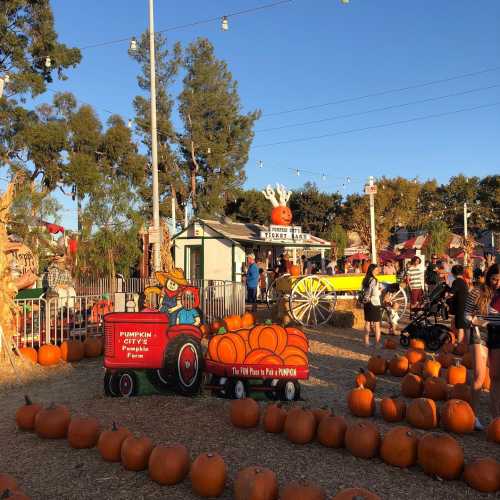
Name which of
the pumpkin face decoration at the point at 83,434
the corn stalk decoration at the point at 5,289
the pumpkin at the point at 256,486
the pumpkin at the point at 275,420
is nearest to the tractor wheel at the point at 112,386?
the pumpkin face decoration at the point at 83,434

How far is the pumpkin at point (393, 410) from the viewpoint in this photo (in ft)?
16.8

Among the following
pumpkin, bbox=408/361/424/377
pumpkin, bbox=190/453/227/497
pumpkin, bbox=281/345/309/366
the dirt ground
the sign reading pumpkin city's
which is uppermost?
the sign reading pumpkin city's

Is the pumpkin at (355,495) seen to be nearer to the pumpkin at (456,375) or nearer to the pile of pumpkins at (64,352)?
the pumpkin at (456,375)

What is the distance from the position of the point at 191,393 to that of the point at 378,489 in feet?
9.75

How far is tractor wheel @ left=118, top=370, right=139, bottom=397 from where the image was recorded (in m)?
6.28

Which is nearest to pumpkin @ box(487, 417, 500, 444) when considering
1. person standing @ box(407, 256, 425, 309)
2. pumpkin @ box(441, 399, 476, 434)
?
pumpkin @ box(441, 399, 476, 434)

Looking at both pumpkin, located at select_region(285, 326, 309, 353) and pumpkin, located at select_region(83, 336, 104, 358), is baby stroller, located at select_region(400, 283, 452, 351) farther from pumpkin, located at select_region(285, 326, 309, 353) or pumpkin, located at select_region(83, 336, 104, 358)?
pumpkin, located at select_region(83, 336, 104, 358)

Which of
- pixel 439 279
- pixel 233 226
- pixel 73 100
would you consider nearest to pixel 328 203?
pixel 73 100

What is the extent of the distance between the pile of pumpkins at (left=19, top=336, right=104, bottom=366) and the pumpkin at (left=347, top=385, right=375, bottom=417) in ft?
17.6

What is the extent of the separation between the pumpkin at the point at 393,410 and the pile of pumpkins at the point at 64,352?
18.7ft

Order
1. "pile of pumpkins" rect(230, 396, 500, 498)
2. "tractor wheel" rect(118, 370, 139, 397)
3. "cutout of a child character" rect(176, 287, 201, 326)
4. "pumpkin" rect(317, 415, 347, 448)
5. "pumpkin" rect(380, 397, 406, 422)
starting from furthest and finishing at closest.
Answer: "cutout of a child character" rect(176, 287, 201, 326) → "tractor wheel" rect(118, 370, 139, 397) → "pumpkin" rect(380, 397, 406, 422) → "pumpkin" rect(317, 415, 347, 448) → "pile of pumpkins" rect(230, 396, 500, 498)

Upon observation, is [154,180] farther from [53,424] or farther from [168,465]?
[168,465]

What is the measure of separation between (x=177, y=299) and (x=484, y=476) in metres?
3.93

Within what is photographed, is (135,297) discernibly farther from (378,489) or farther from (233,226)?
(233,226)
